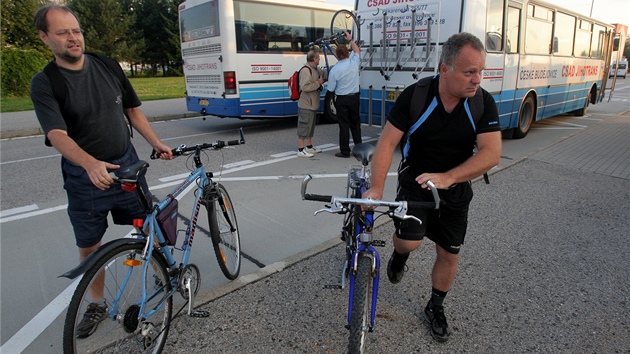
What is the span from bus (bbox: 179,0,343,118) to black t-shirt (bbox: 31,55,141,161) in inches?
277

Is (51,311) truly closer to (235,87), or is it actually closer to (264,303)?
(264,303)

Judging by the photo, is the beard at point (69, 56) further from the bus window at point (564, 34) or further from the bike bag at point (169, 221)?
the bus window at point (564, 34)

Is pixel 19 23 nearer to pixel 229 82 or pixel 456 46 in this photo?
pixel 229 82

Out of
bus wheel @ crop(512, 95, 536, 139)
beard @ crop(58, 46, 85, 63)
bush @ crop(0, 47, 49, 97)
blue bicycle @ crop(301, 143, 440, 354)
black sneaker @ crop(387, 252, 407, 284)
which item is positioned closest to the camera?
blue bicycle @ crop(301, 143, 440, 354)

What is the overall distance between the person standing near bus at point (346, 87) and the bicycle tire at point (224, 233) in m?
4.32

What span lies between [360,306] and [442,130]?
1129 mm

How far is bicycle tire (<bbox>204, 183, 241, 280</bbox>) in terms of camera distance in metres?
3.09

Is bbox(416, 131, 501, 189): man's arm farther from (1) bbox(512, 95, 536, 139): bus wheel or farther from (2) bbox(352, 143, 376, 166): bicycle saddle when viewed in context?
(1) bbox(512, 95, 536, 139): bus wheel

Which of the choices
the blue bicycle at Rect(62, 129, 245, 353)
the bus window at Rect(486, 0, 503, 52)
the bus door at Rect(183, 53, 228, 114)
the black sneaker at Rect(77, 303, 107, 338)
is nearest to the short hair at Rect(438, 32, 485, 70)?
the blue bicycle at Rect(62, 129, 245, 353)

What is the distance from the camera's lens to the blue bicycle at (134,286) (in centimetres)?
204

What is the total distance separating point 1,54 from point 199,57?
42.1 ft

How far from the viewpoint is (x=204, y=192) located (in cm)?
303

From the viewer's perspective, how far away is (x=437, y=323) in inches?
106

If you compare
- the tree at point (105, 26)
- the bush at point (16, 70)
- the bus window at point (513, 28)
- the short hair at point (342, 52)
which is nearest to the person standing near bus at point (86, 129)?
the short hair at point (342, 52)
